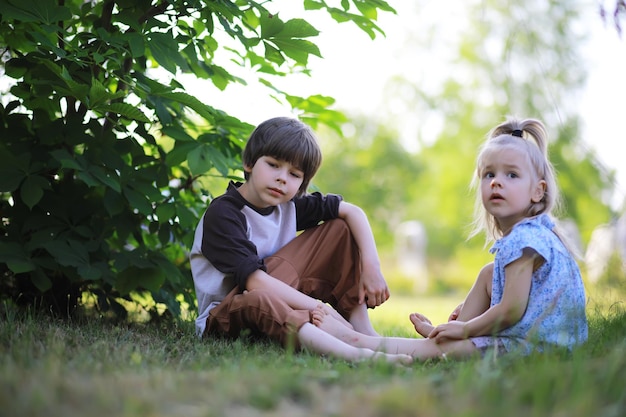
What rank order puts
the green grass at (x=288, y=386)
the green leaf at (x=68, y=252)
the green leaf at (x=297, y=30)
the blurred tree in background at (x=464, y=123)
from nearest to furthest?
the green grass at (x=288, y=386) < the green leaf at (x=297, y=30) < the green leaf at (x=68, y=252) < the blurred tree in background at (x=464, y=123)

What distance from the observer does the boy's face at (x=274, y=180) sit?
2.70m

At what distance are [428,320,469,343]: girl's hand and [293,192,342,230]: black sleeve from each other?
0.84 m

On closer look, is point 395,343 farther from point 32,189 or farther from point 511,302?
point 32,189

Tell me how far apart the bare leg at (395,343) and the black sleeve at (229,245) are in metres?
0.32

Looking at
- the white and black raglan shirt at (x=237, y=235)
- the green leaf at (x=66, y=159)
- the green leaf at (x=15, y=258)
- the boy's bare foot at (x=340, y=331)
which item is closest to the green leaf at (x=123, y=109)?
the green leaf at (x=66, y=159)

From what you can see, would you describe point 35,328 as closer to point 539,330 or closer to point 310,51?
point 310,51

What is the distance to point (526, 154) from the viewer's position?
245 centimetres

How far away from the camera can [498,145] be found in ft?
8.13

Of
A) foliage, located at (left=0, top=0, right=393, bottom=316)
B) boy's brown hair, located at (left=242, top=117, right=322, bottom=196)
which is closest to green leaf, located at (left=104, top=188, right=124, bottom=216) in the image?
foliage, located at (left=0, top=0, right=393, bottom=316)

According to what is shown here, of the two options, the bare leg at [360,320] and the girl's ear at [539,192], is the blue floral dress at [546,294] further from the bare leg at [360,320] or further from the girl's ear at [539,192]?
the bare leg at [360,320]

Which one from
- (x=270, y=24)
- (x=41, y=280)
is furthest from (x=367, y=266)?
(x=41, y=280)

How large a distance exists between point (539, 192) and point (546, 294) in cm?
45

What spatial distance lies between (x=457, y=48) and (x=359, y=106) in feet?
11.9

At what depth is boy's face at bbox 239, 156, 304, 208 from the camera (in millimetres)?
2697
